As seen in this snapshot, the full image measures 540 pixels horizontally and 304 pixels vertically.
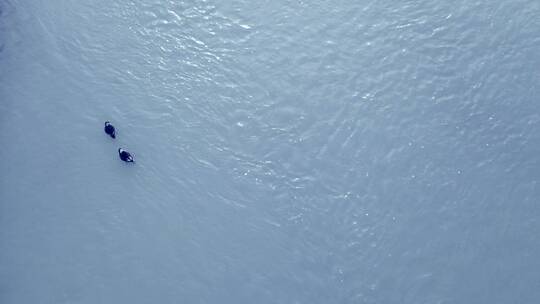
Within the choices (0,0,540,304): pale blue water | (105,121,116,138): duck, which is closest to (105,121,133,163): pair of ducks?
(105,121,116,138): duck

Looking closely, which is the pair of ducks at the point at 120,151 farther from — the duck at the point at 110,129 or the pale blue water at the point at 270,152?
the pale blue water at the point at 270,152

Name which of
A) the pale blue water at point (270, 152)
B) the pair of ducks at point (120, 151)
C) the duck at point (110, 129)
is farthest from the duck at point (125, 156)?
the duck at point (110, 129)

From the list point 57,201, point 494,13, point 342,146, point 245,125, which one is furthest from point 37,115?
point 494,13

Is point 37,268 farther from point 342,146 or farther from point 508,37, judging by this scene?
point 508,37

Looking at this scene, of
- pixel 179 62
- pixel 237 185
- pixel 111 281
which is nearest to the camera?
pixel 111 281

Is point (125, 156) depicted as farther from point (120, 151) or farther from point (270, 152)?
point (270, 152)

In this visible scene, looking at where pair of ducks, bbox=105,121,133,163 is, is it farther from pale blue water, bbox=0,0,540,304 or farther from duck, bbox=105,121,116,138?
pale blue water, bbox=0,0,540,304
